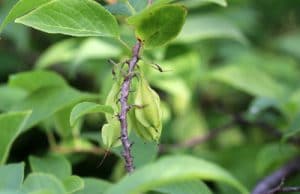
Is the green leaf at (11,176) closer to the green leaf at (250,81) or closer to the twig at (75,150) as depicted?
the twig at (75,150)

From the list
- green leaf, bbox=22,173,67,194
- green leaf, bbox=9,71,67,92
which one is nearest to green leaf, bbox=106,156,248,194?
green leaf, bbox=22,173,67,194

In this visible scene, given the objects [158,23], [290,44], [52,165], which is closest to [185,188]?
[158,23]

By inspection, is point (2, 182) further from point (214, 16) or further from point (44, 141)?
point (214, 16)

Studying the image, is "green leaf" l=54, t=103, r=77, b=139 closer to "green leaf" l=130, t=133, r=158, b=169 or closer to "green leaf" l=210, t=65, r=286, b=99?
"green leaf" l=130, t=133, r=158, b=169

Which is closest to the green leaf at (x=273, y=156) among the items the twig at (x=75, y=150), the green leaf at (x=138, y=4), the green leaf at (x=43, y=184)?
the twig at (x=75, y=150)

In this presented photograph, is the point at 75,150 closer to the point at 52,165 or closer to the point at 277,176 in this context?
the point at 52,165

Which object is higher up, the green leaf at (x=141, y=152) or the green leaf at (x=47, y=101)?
the green leaf at (x=47, y=101)
